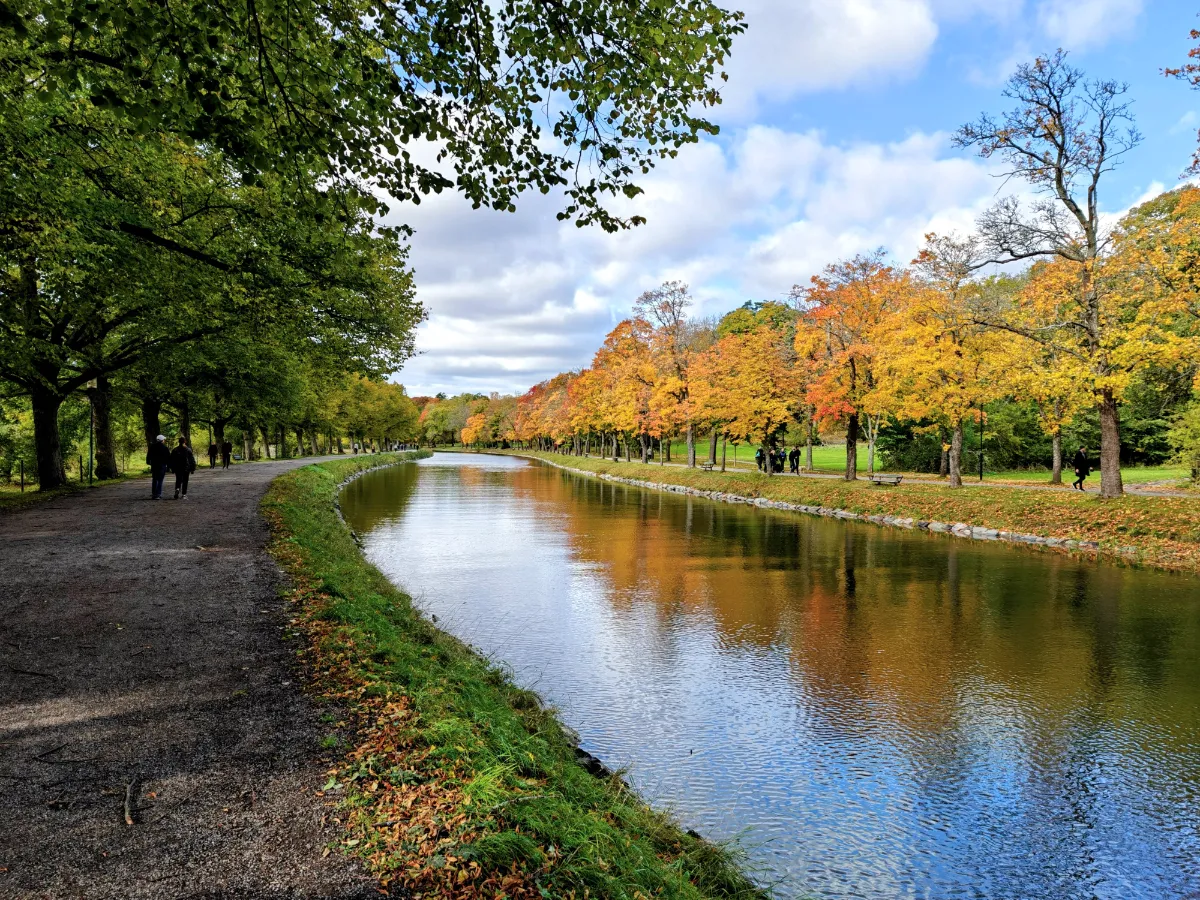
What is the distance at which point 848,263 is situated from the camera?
31938mm

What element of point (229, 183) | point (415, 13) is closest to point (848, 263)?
point (229, 183)

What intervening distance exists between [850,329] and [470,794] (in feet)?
103

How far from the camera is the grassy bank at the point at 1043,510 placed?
685 inches

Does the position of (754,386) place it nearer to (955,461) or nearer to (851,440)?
(851,440)

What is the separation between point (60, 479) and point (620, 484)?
34.0 m

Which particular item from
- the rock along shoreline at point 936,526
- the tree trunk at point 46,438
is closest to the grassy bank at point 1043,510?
the rock along shoreline at point 936,526

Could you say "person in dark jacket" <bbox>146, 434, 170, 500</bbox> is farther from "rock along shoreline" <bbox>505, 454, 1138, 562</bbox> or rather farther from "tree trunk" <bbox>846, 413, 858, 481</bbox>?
"tree trunk" <bbox>846, 413, 858, 481</bbox>

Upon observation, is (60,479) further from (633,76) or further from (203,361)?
(633,76)

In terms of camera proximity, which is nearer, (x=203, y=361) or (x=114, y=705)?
(x=114, y=705)

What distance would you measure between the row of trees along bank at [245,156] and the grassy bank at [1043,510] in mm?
18822

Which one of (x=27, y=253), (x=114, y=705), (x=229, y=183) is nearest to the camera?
(x=114, y=705)

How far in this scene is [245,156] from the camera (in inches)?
240

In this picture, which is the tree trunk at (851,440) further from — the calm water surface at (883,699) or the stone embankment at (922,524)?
the calm water surface at (883,699)

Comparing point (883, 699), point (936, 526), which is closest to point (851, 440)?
point (936, 526)
